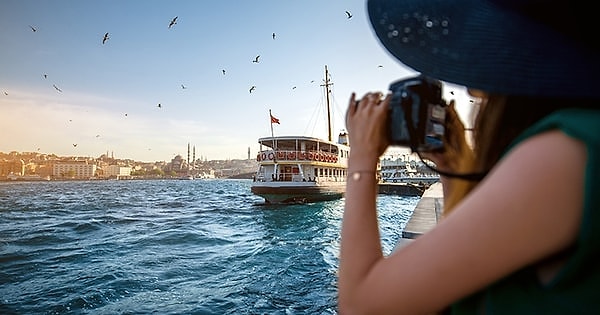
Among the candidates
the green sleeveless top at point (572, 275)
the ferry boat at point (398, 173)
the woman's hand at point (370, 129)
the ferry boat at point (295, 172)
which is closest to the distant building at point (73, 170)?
the ferry boat at point (398, 173)

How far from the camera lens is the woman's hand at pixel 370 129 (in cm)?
81

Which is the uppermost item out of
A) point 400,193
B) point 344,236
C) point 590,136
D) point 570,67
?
point 570,67

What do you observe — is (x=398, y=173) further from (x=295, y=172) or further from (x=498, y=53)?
(x=498, y=53)

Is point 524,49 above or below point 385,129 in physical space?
above

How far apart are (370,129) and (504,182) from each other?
33cm

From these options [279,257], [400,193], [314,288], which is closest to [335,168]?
[400,193]

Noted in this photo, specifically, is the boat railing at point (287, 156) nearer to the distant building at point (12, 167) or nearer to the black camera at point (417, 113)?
the black camera at point (417, 113)

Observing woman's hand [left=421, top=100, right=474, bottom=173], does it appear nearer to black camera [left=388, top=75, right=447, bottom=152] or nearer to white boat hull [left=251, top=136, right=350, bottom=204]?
black camera [left=388, top=75, right=447, bottom=152]

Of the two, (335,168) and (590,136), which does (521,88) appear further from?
(335,168)

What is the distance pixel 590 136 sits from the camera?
0.50 meters

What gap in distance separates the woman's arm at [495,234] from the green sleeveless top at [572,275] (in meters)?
0.01

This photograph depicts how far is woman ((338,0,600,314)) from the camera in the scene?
516mm

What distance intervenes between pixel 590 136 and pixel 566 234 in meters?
0.15

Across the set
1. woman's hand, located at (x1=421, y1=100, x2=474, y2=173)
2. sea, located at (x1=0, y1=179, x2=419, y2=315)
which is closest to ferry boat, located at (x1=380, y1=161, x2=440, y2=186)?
sea, located at (x1=0, y1=179, x2=419, y2=315)
